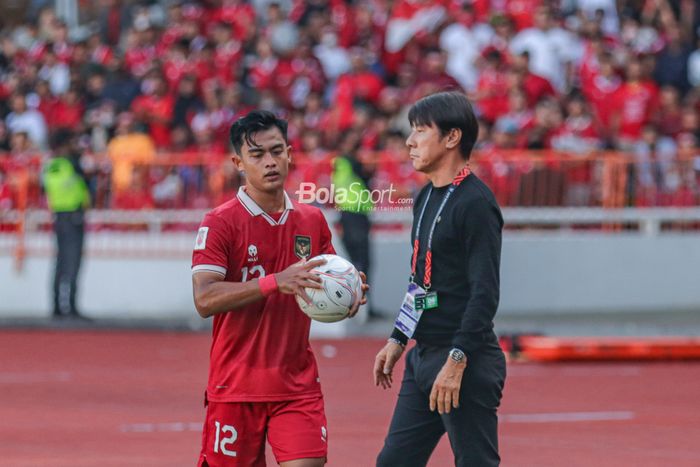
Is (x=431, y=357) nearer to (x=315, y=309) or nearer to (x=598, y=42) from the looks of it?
(x=315, y=309)

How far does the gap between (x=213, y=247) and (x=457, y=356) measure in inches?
43.8

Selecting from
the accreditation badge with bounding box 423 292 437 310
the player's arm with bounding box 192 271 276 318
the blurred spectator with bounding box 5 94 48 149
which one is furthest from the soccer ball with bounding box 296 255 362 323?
the blurred spectator with bounding box 5 94 48 149

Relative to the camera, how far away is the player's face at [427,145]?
6.36 metres

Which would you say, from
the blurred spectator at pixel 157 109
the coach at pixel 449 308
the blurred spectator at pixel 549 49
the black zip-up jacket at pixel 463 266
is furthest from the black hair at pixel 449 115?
the blurred spectator at pixel 157 109

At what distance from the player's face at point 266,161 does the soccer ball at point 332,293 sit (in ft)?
1.33

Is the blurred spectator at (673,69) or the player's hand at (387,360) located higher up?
the blurred spectator at (673,69)

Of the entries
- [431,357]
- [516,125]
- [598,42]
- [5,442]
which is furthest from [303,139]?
[431,357]

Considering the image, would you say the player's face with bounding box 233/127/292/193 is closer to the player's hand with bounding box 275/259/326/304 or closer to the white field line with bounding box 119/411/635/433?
the player's hand with bounding box 275/259/326/304

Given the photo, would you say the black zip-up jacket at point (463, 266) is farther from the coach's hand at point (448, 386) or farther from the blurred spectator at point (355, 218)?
the blurred spectator at point (355, 218)

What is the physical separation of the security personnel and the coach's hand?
14392 millimetres

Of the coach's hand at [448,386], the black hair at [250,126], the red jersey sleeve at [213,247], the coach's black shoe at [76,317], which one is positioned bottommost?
the coach's black shoe at [76,317]

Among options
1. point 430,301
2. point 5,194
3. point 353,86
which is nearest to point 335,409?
point 430,301

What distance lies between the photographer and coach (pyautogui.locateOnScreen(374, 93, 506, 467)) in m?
6.13

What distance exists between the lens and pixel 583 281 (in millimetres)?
20797
